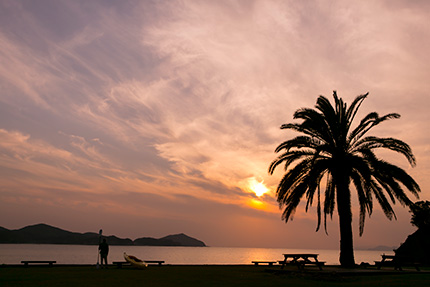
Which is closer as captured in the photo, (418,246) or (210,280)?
(210,280)

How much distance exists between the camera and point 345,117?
27.2 metres

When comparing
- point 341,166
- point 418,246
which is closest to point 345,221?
point 341,166

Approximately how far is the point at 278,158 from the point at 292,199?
120 inches

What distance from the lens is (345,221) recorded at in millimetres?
26297

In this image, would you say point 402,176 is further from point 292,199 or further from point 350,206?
point 292,199

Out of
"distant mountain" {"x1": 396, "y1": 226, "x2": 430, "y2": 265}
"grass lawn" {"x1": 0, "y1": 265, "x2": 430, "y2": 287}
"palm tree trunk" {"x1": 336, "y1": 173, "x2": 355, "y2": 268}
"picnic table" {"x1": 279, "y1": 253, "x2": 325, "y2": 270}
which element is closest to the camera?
"grass lawn" {"x1": 0, "y1": 265, "x2": 430, "y2": 287}

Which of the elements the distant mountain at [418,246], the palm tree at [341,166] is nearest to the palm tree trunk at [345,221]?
the palm tree at [341,166]

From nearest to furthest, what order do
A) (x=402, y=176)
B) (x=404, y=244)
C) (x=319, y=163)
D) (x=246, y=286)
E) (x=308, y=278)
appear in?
(x=246, y=286) → (x=308, y=278) → (x=402, y=176) → (x=319, y=163) → (x=404, y=244)

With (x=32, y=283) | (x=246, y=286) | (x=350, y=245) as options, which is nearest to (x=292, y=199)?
(x=350, y=245)

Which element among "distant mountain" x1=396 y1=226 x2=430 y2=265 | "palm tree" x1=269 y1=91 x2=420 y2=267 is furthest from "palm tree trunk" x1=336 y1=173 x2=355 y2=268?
"distant mountain" x1=396 y1=226 x2=430 y2=265

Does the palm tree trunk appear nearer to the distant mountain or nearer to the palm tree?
the palm tree

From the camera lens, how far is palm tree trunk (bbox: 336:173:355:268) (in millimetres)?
26109

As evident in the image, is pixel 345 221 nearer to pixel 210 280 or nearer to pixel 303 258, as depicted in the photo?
pixel 303 258

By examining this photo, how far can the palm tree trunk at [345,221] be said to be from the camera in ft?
85.7
